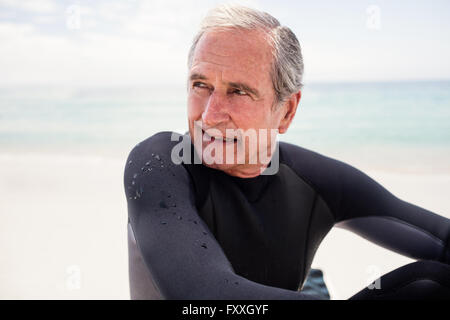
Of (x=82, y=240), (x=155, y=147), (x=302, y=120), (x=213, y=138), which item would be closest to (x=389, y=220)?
(x=213, y=138)

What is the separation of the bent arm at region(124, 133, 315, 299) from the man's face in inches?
4.6

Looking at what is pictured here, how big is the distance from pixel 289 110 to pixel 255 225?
0.34 m

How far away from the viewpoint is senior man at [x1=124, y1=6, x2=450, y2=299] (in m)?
0.75

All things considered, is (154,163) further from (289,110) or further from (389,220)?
(389,220)

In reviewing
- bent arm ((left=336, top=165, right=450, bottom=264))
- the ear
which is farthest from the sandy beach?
the ear

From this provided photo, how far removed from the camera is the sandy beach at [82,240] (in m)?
2.63

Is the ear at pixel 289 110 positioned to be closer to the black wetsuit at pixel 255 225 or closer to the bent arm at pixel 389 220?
the black wetsuit at pixel 255 225

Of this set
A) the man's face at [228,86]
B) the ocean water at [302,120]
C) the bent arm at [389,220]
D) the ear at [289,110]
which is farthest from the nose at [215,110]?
the ocean water at [302,120]

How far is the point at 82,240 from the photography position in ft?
11.5

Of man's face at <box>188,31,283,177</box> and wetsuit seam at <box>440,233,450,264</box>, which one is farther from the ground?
man's face at <box>188,31,283,177</box>

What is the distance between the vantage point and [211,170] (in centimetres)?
108

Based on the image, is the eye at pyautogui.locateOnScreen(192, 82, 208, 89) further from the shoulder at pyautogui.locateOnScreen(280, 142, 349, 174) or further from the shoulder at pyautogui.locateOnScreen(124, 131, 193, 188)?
the shoulder at pyautogui.locateOnScreen(280, 142, 349, 174)
